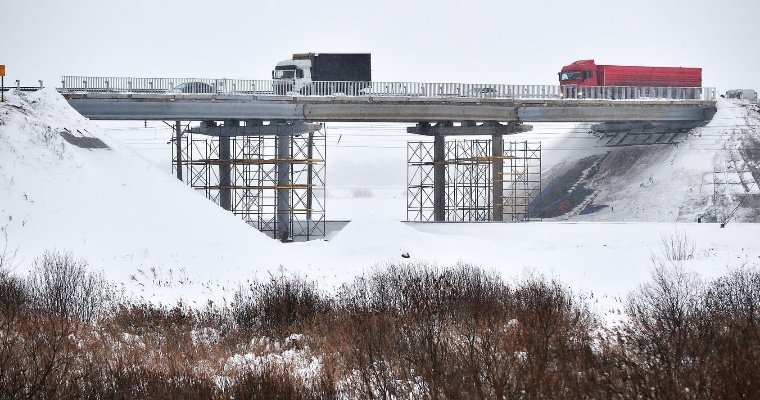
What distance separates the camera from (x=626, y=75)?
66.0 meters

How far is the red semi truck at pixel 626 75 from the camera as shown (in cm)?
6581

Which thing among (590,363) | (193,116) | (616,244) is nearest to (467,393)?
(590,363)

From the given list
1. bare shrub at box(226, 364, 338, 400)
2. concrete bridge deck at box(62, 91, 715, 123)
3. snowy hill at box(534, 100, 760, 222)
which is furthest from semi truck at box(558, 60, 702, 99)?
bare shrub at box(226, 364, 338, 400)

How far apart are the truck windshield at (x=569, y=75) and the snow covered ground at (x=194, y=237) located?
22574 millimetres

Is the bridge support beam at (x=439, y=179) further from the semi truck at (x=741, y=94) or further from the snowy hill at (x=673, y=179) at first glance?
the semi truck at (x=741, y=94)

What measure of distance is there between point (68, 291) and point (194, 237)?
1099 centimetres

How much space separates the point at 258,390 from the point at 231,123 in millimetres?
39244

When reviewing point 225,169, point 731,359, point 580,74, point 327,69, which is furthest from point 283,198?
point 731,359

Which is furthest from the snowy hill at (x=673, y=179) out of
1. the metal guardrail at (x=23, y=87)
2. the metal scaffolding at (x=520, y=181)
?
the metal guardrail at (x=23, y=87)

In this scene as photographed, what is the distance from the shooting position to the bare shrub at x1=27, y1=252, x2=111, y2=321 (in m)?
23.1

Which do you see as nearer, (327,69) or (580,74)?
(327,69)

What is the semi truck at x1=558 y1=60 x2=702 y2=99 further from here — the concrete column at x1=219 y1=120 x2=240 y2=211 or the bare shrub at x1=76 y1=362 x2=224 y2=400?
the bare shrub at x1=76 y1=362 x2=224 y2=400

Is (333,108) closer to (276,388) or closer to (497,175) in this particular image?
(497,175)

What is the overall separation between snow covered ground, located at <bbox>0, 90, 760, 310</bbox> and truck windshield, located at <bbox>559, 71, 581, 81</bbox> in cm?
2257
